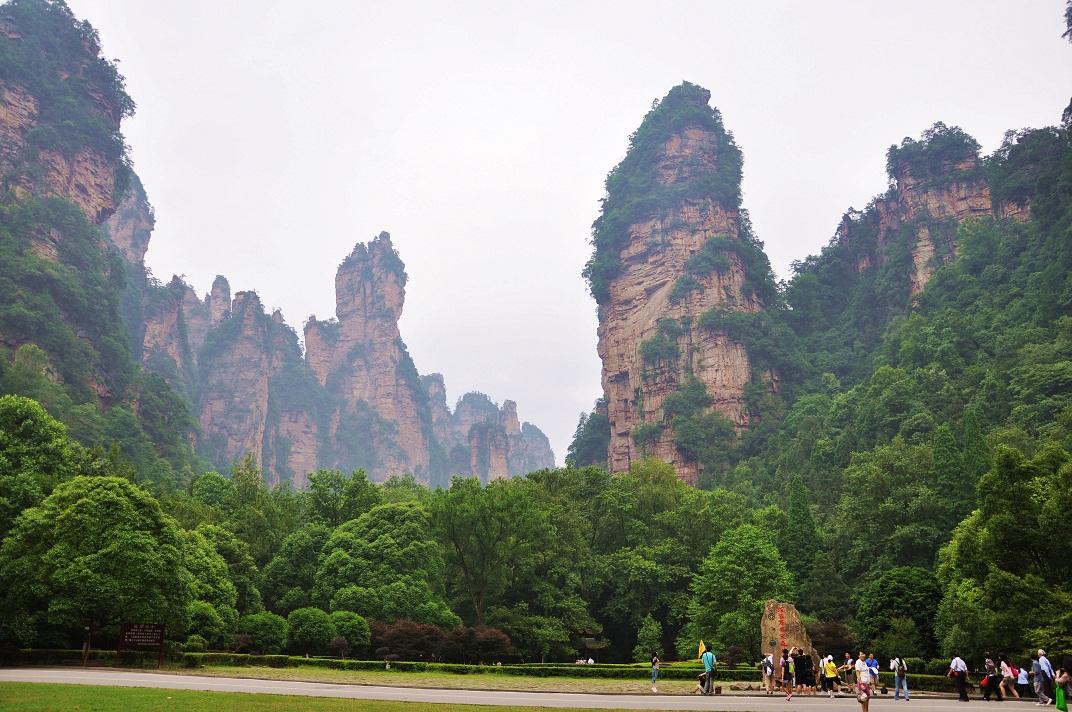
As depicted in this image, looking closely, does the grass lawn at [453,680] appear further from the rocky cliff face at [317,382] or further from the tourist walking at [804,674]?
the rocky cliff face at [317,382]

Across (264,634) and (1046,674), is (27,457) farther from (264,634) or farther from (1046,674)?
(1046,674)

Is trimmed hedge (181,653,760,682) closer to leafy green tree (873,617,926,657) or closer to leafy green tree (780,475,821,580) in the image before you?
leafy green tree (873,617,926,657)

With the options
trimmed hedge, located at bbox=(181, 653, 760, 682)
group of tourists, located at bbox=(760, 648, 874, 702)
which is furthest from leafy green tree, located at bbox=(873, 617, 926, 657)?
group of tourists, located at bbox=(760, 648, 874, 702)

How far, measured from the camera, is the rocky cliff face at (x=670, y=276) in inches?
3767

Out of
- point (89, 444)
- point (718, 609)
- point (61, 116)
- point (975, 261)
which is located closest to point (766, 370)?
point (975, 261)

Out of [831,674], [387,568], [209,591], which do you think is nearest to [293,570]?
[387,568]

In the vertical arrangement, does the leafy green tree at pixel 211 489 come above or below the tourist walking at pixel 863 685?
above

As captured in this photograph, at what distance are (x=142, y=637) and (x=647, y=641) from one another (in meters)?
29.4

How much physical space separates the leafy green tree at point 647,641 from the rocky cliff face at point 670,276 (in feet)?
140

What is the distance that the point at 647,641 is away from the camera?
1924 inches

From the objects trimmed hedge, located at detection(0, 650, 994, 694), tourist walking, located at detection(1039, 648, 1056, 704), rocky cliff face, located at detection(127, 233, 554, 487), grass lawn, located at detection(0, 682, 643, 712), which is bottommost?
trimmed hedge, located at detection(0, 650, 994, 694)

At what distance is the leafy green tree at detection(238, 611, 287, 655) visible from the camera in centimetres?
3759

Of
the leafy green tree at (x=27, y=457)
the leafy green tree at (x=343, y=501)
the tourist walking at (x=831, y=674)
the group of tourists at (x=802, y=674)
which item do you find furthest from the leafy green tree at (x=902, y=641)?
the leafy green tree at (x=27, y=457)

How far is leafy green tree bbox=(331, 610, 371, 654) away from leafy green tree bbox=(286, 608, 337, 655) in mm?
334
